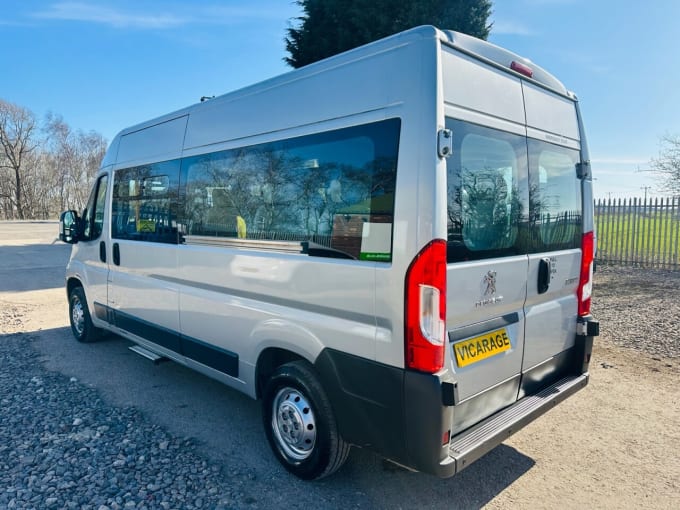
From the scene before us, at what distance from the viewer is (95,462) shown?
3.09 metres

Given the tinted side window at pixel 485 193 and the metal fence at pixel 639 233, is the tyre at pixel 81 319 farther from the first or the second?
the metal fence at pixel 639 233

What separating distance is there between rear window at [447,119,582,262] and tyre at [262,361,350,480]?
1.22 meters

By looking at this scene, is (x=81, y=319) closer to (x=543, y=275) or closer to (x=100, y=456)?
(x=100, y=456)

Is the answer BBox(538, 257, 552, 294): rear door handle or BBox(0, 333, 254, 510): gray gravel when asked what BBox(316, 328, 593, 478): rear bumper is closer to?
BBox(538, 257, 552, 294): rear door handle

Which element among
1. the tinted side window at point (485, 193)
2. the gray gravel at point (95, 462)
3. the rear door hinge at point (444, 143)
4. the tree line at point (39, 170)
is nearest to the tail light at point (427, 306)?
the tinted side window at point (485, 193)

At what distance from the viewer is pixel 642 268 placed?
36.1 ft

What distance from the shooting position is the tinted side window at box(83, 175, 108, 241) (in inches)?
209

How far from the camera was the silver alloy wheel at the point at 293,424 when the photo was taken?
9.50 ft

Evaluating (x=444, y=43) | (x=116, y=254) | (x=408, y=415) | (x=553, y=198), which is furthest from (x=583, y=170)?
(x=116, y=254)

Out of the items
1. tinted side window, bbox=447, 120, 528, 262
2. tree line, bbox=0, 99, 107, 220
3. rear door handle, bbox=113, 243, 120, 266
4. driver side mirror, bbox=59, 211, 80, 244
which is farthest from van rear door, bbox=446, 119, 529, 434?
tree line, bbox=0, 99, 107, 220

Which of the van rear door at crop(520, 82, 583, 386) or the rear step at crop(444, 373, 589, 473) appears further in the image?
the van rear door at crop(520, 82, 583, 386)

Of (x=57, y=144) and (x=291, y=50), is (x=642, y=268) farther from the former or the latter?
(x=57, y=144)

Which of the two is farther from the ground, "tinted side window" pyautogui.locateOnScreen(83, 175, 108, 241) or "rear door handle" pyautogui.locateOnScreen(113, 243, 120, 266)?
"tinted side window" pyautogui.locateOnScreen(83, 175, 108, 241)

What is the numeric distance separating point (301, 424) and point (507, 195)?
76.6 inches
